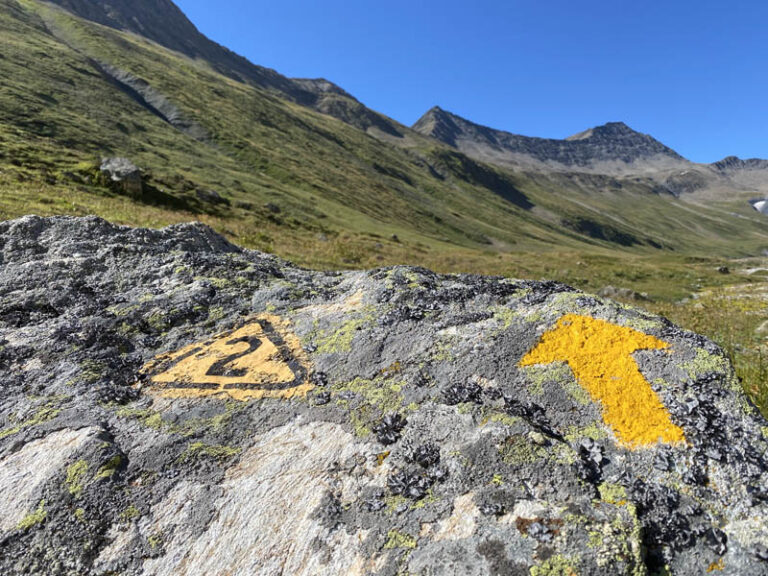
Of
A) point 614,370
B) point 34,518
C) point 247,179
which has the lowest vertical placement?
point 247,179

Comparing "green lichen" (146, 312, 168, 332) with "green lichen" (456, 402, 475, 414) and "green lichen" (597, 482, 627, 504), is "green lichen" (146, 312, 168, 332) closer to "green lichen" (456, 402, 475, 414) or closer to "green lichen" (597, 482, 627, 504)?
"green lichen" (456, 402, 475, 414)

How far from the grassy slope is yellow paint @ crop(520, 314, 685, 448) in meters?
3.64

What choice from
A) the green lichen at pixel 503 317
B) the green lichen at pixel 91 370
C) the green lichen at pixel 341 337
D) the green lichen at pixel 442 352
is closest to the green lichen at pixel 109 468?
the green lichen at pixel 91 370

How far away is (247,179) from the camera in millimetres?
71875

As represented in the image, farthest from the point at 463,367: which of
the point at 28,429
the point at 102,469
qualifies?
the point at 28,429

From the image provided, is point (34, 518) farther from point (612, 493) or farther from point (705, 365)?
point (705, 365)

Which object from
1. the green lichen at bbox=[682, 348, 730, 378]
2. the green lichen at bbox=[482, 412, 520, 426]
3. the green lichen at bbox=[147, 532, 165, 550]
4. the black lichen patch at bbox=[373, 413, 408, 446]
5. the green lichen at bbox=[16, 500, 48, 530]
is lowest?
the green lichen at bbox=[16, 500, 48, 530]

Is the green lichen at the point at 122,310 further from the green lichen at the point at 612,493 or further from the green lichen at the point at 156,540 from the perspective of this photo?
the green lichen at the point at 612,493

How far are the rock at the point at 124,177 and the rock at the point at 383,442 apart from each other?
39219mm

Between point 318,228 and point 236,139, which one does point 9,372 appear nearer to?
point 318,228

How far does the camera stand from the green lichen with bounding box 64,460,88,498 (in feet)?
12.5

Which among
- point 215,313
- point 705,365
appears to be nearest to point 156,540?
point 215,313

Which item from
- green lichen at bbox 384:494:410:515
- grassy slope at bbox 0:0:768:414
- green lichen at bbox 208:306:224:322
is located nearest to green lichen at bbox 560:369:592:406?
green lichen at bbox 384:494:410:515

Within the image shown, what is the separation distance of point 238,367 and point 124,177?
42930 millimetres
